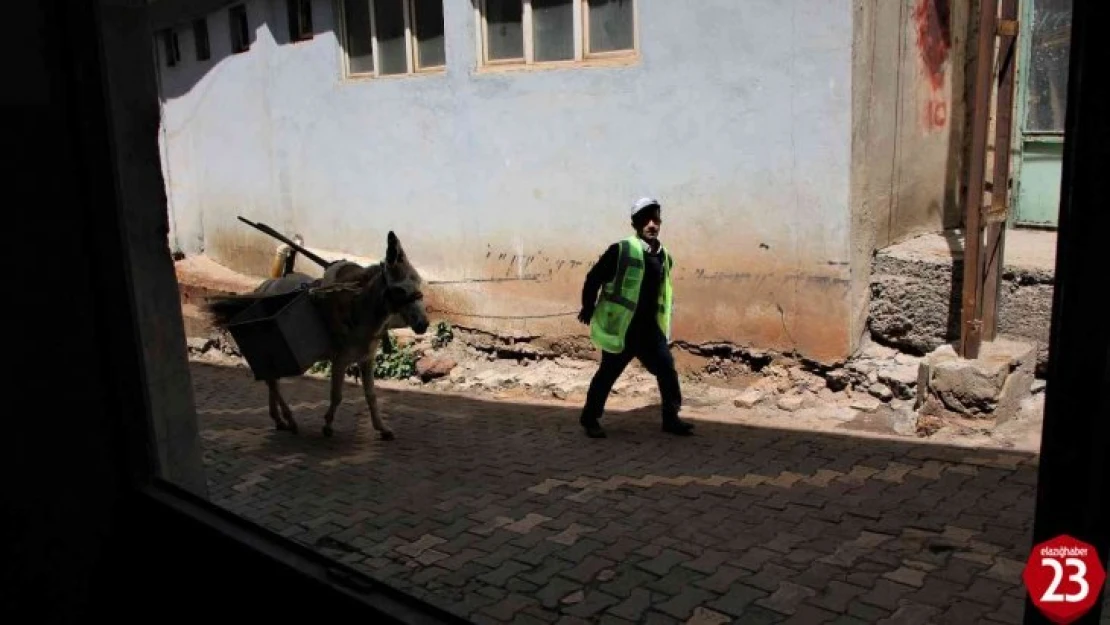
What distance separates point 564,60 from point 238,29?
21.5ft

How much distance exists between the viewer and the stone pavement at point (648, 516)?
4254 millimetres

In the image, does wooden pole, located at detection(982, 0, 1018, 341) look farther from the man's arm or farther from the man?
the man's arm

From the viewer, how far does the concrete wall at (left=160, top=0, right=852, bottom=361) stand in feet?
24.4

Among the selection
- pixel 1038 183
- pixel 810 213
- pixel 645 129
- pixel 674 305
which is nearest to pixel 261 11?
pixel 645 129

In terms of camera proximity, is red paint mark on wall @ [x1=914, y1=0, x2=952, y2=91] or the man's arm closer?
the man's arm

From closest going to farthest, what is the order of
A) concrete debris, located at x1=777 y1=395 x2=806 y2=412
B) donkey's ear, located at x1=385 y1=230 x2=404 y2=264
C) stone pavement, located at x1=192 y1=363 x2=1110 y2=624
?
stone pavement, located at x1=192 y1=363 x2=1110 y2=624 → donkey's ear, located at x1=385 y1=230 x2=404 y2=264 → concrete debris, located at x1=777 y1=395 x2=806 y2=412

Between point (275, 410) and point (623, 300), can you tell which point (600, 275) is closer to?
point (623, 300)

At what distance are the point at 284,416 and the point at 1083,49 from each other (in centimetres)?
697

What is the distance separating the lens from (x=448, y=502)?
568 centimetres

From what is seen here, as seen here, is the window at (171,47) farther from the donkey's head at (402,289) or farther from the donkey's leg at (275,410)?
the donkey's head at (402,289)

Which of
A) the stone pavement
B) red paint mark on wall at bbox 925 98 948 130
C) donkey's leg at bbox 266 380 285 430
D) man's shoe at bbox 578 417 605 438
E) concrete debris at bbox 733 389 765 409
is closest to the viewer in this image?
the stone pavement

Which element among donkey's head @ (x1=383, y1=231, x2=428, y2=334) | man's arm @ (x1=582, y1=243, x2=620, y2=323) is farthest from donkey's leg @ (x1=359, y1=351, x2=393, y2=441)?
man's arm @ (x1=582, y1=243, x2=620, y2=323)

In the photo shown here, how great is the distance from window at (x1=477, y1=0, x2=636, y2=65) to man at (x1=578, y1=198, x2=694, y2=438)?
7.92ft

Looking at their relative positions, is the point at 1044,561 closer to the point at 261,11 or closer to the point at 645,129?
the point at 645,129
